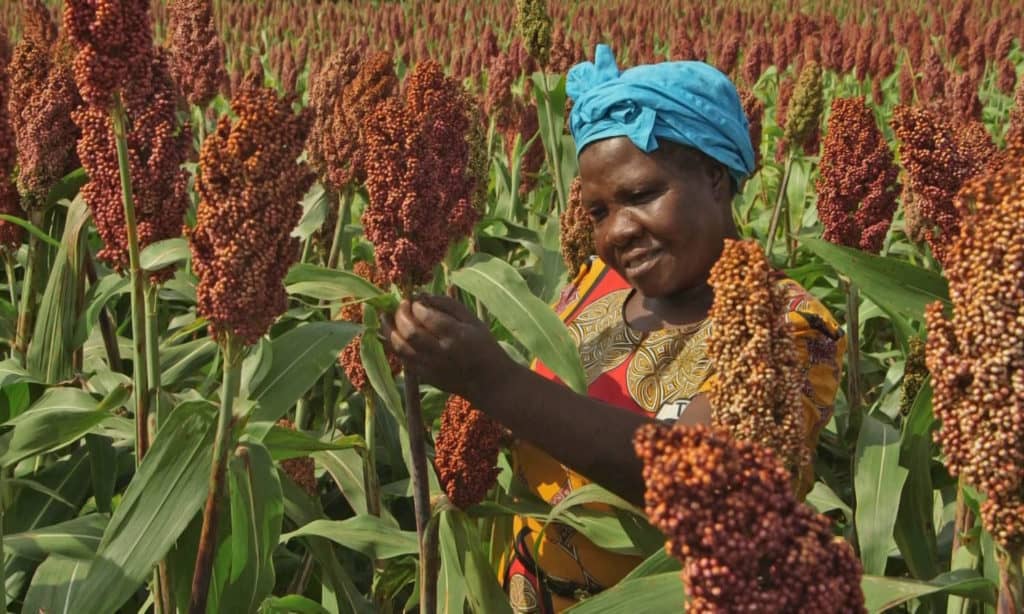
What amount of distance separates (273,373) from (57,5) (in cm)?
2036

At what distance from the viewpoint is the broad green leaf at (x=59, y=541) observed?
6.95ft

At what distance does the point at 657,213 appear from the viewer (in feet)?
7.48

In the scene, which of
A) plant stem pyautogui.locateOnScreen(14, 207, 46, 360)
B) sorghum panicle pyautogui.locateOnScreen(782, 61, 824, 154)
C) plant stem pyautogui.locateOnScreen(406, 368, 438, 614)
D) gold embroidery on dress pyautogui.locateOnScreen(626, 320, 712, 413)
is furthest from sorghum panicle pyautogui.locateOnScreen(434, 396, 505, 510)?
sorghum panicle pyautogui.locateOnScreen(782, 61, 824, 154)

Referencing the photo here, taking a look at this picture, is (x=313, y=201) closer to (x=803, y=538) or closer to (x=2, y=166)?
(x=2, y=166)

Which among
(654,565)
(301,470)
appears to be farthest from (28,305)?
(654,565)

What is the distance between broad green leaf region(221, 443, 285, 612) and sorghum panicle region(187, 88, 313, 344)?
1.32ft

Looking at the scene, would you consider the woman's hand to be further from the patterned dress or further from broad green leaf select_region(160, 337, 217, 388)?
broad green leaf select_region(160, 337, 217, 388)

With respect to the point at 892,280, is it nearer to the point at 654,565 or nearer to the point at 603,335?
the point at 654,565

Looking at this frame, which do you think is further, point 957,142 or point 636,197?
point 636,197

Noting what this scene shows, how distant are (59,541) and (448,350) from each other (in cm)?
91

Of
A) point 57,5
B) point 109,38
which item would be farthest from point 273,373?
point 57,5

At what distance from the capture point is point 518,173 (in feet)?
17.2

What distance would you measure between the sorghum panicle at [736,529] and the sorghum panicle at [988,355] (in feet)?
0.97

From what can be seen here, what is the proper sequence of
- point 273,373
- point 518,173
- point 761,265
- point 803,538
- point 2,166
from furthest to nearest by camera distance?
point 518,173, point 2,166, point 273,373, point 761,265, point 803,538
